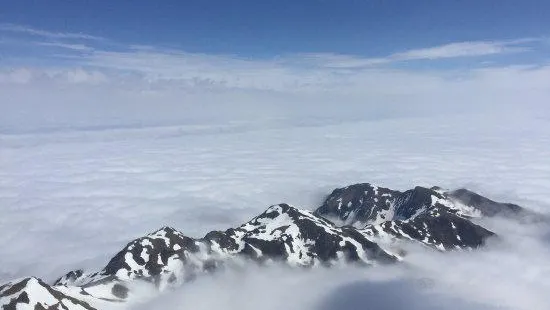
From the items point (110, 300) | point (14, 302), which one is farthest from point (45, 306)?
point (110, 300)

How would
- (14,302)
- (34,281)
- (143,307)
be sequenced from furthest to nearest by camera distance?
(143,307), (34,281), (14,302)

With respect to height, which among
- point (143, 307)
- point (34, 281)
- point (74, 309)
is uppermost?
point (34, 281)

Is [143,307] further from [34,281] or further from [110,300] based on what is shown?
[34,281]

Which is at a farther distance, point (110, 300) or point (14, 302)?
point (110, 300)

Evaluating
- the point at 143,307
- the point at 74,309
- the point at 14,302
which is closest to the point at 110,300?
the point at 143,307

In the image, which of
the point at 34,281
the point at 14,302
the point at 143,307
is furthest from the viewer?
the point at 143,307

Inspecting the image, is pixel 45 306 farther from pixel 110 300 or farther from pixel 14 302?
pixel 110 300

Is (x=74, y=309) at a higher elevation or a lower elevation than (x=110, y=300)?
higher

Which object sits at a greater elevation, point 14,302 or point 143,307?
point 14,302
